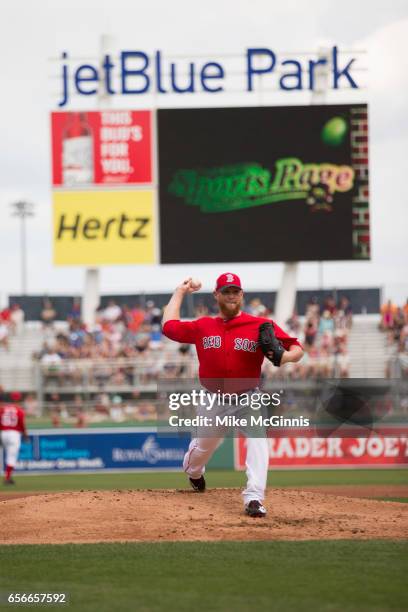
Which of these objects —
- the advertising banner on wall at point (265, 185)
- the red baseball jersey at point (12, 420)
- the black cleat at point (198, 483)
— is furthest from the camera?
→ the advertising banner on wall at point (265, 185)

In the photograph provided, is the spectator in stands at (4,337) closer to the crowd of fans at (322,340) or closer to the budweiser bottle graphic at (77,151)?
the budweiser bottle graphic at (77,151)

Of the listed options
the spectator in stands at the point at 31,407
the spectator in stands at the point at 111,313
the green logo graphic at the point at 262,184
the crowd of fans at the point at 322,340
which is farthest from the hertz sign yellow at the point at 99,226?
the crowd of fans at the point at 322,340

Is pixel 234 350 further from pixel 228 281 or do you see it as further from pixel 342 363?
pixel 342 363

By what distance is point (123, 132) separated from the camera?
27.8 metres

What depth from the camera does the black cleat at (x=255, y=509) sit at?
859 centimetres

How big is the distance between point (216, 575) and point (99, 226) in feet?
72.2

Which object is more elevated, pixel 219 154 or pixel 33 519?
pixel 219 154

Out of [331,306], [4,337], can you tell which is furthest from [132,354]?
[331,306]

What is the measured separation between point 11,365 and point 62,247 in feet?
12.7

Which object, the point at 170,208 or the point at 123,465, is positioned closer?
the point at 123,465

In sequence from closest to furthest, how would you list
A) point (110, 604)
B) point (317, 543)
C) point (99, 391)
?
1. point (110, 604)
2. point (317, 543)
3. point (99, 391)

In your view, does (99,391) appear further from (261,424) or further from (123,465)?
(261,424)

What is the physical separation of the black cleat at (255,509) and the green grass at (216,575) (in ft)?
2.82

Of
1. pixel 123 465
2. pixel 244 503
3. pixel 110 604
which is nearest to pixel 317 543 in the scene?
pixel 244 503
